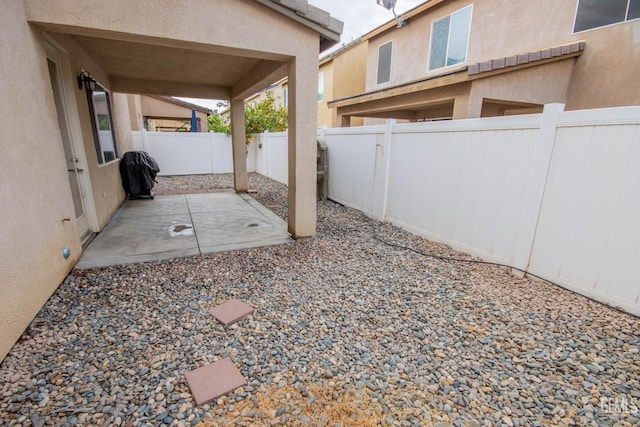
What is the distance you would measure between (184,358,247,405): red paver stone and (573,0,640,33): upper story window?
374 inches

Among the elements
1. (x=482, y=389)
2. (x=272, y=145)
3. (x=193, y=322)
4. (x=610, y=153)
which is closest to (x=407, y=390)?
(x=482, y=389)

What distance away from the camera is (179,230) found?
18.2 feet

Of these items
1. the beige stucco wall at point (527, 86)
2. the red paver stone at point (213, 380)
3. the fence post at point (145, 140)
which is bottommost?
the red paver stone at point (213, 380)

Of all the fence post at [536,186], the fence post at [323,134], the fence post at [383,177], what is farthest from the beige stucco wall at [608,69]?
the fence post at [323,134]

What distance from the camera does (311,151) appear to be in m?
4.80

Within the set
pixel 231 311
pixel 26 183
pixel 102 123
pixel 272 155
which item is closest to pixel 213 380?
pixel 231 311

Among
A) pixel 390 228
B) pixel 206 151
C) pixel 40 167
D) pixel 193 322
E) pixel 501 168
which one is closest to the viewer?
pixel 193 322

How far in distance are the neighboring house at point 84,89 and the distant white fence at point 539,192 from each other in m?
2.05

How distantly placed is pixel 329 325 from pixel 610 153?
3299 mm

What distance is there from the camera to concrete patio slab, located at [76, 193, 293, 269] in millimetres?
4367

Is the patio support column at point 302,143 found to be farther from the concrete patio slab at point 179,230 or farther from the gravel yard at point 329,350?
the gravel yard at point 329,350

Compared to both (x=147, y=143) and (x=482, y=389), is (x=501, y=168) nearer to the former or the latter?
(x=482, y=389)

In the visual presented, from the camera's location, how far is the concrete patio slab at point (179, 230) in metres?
4.37

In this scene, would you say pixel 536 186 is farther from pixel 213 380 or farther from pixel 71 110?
pixel 71 110
